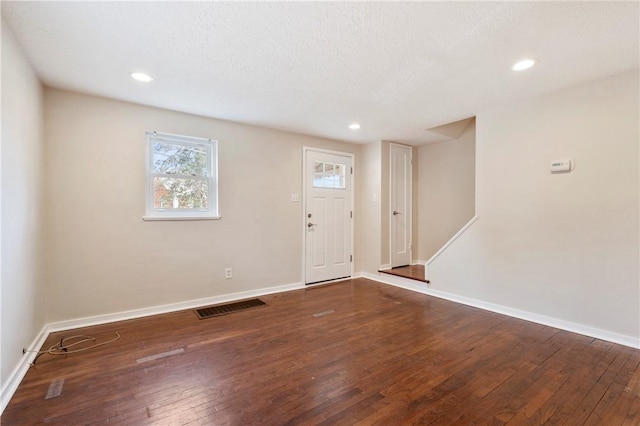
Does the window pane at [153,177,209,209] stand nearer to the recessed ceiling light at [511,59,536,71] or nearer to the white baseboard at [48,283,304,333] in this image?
the white baseboard at [48,283,304,333]

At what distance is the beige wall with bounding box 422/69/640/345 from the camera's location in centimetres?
254

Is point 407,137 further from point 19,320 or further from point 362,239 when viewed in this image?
point 19,320

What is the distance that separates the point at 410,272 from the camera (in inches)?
185

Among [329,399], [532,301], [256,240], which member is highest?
[256,240]

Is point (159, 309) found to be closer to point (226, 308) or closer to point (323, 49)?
point (226, 308)

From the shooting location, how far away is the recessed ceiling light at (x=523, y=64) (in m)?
2.31

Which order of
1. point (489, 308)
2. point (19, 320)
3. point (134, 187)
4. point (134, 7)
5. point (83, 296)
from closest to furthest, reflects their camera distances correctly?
point (134, 7)
point (19, 320)
point (83, 296)
point (134, 187)
point (489, 308)

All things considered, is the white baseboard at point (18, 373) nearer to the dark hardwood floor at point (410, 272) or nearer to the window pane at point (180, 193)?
the window pane at point (180, 193)

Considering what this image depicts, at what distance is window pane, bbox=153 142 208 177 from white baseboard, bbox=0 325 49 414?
73.7 inches

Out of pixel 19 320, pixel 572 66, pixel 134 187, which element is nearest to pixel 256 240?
pixel 134 187

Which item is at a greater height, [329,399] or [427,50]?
[427,50]

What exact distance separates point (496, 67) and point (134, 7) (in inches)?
105

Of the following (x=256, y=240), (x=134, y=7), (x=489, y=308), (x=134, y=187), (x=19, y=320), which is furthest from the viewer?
(x=256, y=240)

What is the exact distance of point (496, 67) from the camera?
2.41 meters
